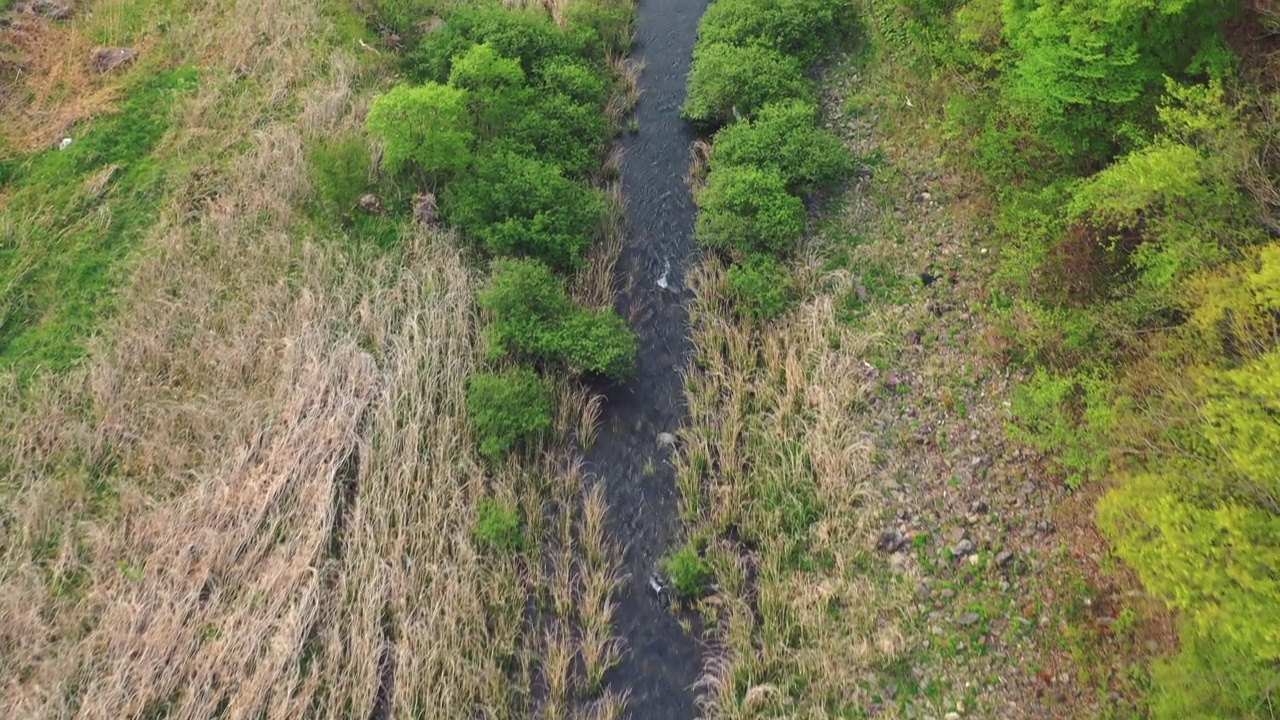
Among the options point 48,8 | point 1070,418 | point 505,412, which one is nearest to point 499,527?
point 505,412

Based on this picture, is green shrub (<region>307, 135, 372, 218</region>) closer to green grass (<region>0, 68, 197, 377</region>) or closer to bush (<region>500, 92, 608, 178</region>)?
bush (<region>500, 92, 608, 178</region>)

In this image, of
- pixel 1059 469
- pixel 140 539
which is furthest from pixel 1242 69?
pixel 140 539

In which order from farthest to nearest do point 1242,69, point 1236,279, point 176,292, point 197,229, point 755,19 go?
1. point 755,19
2. point 197,229
3. point 176,292
4. point 1242,69
5. point 1236,279

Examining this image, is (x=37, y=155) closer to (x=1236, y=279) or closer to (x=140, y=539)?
(x=140, y=539)

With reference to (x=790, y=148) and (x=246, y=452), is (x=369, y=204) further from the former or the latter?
(x=790, y=148)

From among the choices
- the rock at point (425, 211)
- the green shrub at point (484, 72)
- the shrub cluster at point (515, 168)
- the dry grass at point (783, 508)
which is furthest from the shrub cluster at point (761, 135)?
the rock at point (425, 211)

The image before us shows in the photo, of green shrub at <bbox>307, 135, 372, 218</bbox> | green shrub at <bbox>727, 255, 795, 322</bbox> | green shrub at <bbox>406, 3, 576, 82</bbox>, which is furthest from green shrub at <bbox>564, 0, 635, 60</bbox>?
green shrub at <bbox>727, 255, 795, 322</bbox>

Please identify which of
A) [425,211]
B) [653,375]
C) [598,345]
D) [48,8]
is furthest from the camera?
[48,8]
